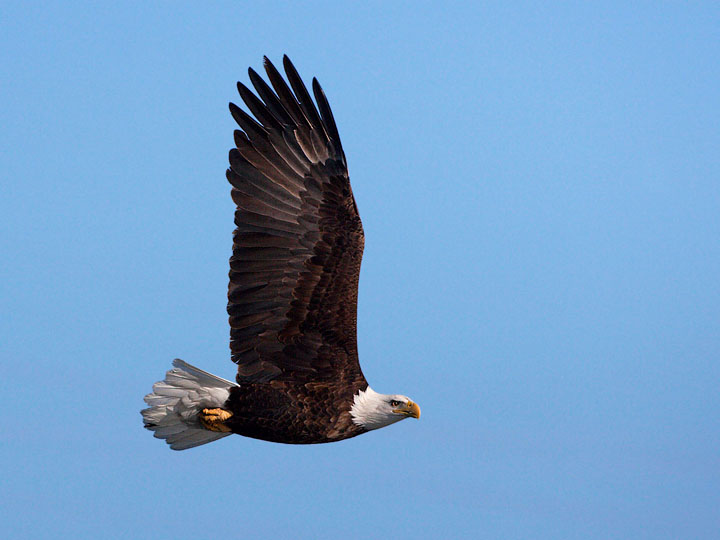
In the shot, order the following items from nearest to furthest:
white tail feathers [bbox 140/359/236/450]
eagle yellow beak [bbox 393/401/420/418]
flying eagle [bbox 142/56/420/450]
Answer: flying eagle [bbox 142/56/420/450]
white tail feathers [bbox 140/359/236/450]
eagle yellow beak [bbox 393/401/420/418]

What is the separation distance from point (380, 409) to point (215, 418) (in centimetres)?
156

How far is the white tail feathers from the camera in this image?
31.0 ft

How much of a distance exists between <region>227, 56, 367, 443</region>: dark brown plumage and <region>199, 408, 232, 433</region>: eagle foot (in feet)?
0.25

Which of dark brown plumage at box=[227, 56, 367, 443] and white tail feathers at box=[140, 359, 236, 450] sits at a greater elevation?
dark brown plumage at box=[227, 56, 367, 443]

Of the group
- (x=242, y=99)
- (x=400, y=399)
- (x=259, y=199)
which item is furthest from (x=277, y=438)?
(x=242, y=99)

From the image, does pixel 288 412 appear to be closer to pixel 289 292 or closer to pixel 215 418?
pixel 215 418

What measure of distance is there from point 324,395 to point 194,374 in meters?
1.25

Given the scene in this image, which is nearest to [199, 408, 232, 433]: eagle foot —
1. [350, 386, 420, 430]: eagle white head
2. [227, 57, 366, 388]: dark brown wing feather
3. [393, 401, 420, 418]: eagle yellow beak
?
[227, 57, 366, 388]: dark brown wing feather

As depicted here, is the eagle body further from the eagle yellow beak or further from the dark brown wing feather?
the eagle yellow beak

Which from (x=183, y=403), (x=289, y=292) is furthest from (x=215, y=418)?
(x=289, y=292)

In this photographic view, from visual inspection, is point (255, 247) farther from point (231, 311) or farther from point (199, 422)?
point (199, 422)

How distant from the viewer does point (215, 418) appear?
30.6 feet

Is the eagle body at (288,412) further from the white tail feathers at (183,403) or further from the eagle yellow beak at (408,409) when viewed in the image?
the eagle yellow beak at (408,409)

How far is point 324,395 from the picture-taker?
943cm
